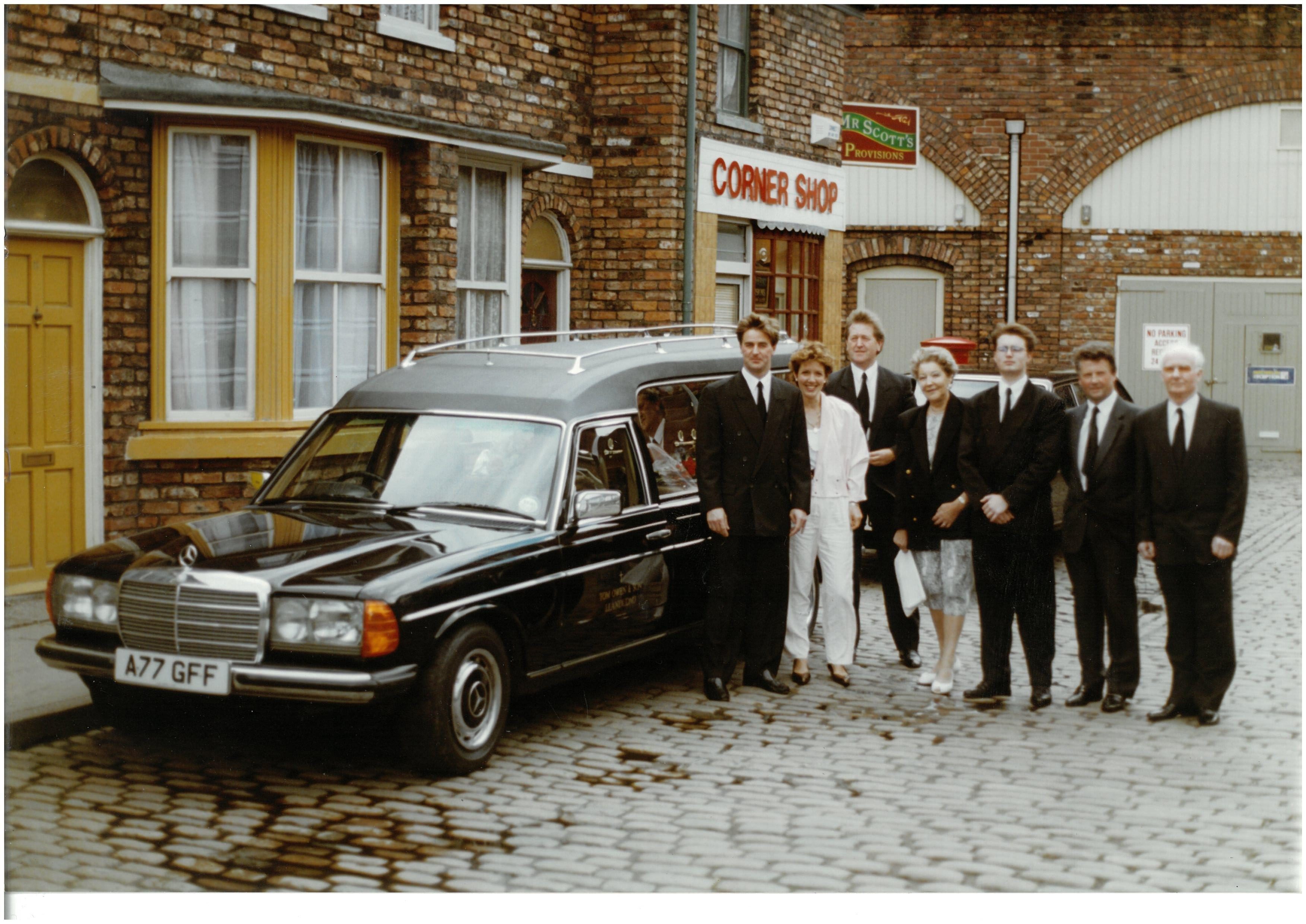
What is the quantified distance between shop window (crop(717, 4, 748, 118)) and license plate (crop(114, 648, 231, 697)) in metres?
11.1

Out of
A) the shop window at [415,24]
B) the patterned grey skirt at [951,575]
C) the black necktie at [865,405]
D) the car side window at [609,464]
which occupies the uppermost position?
the shop window at [415,24]

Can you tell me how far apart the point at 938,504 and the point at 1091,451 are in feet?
2.76

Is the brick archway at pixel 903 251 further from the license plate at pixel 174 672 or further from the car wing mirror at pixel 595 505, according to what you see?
the license plate at pixel 174 672

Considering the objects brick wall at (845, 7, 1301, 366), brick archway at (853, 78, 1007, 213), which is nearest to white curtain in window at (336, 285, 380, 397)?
brick wall at (845, 7, 1301, 366)

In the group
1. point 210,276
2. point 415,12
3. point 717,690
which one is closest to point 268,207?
point 210,276

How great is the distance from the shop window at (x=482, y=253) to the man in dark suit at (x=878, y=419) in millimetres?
5137

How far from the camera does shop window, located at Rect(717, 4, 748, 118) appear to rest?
15.8 meters

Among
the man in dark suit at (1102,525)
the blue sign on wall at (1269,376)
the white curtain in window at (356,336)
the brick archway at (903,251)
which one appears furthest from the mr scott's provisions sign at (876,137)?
the man in dark suit at (1102,525)

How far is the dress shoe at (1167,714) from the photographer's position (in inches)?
287

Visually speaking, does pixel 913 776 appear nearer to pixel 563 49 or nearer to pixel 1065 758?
pixel 1065 758

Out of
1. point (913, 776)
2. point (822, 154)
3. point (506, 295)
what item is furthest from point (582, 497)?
point (822, 154)

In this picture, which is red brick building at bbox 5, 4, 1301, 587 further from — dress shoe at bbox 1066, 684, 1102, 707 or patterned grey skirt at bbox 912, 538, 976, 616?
dress shoe at bbox 1066, 684, 1102, 707

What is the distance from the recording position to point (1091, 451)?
291 inches

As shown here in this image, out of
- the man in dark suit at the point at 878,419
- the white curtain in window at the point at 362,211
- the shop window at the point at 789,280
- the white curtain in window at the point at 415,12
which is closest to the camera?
the man in dark suit at the point at 878,419
